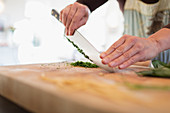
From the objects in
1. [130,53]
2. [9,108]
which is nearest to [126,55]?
[130,53]

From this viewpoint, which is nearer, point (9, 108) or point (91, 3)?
point (9, 108)

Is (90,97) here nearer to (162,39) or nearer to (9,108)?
(9,108)

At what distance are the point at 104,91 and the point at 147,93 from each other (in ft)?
0.37

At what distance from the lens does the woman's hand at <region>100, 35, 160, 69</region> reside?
0.80 meters

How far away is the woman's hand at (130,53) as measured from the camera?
31.4 inches

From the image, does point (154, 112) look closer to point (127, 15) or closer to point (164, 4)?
point (164, 4)

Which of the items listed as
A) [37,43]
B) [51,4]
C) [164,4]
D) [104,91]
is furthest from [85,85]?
[37,43]

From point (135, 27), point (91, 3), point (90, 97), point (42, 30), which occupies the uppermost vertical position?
point (42, 30)

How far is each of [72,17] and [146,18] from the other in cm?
81

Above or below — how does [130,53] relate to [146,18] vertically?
below

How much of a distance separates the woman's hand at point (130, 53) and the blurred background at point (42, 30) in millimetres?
2966

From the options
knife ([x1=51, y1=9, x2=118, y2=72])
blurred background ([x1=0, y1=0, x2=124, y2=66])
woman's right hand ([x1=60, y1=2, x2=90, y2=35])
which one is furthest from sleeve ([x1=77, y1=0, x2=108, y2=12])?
blurred background ([x1=0, y1=0, x2=124, y2=66])

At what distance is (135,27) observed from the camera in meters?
1.65

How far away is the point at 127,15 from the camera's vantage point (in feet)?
→ 5.40
